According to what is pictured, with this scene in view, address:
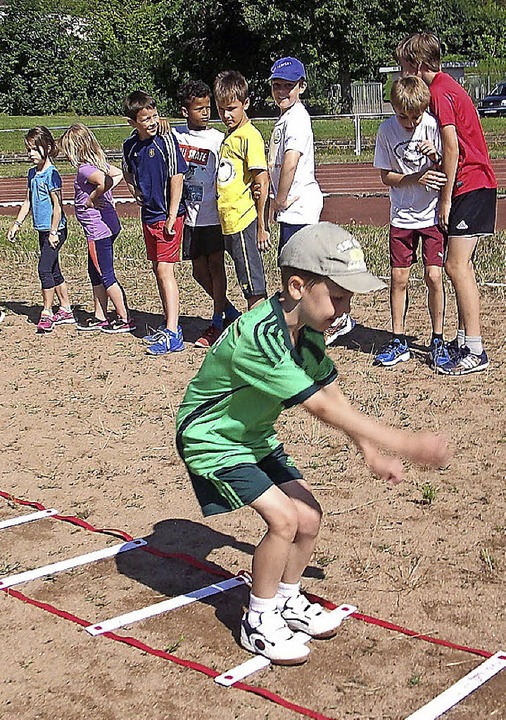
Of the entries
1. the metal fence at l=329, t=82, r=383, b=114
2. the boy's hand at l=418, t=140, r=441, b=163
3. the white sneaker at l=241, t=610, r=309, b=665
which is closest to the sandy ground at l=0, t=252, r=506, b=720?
the white sneaker at l=241, t=610, r=309, b=665

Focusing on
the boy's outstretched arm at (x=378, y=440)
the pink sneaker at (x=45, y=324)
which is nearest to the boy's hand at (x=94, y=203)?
the pink sneaker at (x=45, y=324)

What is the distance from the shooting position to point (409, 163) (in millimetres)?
7285

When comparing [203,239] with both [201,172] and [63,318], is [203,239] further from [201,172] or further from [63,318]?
[63,318]

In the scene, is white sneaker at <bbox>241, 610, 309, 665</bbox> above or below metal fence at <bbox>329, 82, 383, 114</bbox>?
below

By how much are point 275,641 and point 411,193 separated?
4309 millimetres

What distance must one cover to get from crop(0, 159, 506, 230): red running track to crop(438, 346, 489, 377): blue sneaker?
687cm

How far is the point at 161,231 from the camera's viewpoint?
816cm

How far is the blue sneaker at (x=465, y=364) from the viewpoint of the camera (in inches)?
287

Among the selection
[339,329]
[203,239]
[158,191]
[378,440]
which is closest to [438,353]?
[339,329]

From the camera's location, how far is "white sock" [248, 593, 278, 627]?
149 inches

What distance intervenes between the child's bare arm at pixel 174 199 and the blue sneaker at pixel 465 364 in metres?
2.37

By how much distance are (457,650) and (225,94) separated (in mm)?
4943

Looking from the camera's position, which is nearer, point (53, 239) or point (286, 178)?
point (286, 178)

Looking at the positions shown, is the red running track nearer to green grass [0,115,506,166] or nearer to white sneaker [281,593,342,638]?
green grass [0,115,506,166]
